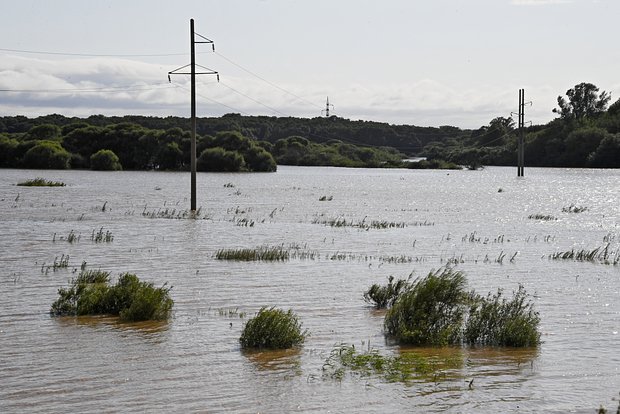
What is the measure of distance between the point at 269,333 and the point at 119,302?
3900mm

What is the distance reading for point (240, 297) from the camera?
689 inches

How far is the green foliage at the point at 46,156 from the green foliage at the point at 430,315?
342 ft

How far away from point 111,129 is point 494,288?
4335 inches

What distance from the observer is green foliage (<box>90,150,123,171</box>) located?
11575 centimetres

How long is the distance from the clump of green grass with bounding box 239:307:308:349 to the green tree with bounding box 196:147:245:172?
106 metres

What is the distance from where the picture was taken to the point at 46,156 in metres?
113

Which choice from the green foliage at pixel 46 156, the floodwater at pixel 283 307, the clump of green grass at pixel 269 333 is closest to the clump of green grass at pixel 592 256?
the floodwater at pixel 283 307

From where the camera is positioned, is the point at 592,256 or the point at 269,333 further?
the point at 592,256

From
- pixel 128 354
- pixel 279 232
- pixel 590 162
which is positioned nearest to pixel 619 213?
pixel 279 232

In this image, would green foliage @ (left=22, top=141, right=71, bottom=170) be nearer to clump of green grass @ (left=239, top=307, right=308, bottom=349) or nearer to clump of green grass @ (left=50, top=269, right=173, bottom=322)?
clump of green grass @ (left=50, top=269, right=173, bottom=322)

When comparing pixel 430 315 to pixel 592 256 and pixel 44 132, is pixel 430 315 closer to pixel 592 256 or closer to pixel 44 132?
pixel 592 256

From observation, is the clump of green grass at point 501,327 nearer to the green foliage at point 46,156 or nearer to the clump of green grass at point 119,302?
the clump of green grass at point 119,302

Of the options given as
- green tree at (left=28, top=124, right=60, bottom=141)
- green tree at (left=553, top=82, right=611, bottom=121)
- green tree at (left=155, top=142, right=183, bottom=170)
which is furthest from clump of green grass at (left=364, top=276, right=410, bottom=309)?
green tree at (left=553, top=82, right=611, bottom=121)

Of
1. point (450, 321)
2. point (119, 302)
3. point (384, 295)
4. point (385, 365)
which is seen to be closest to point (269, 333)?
point (385, 365)
